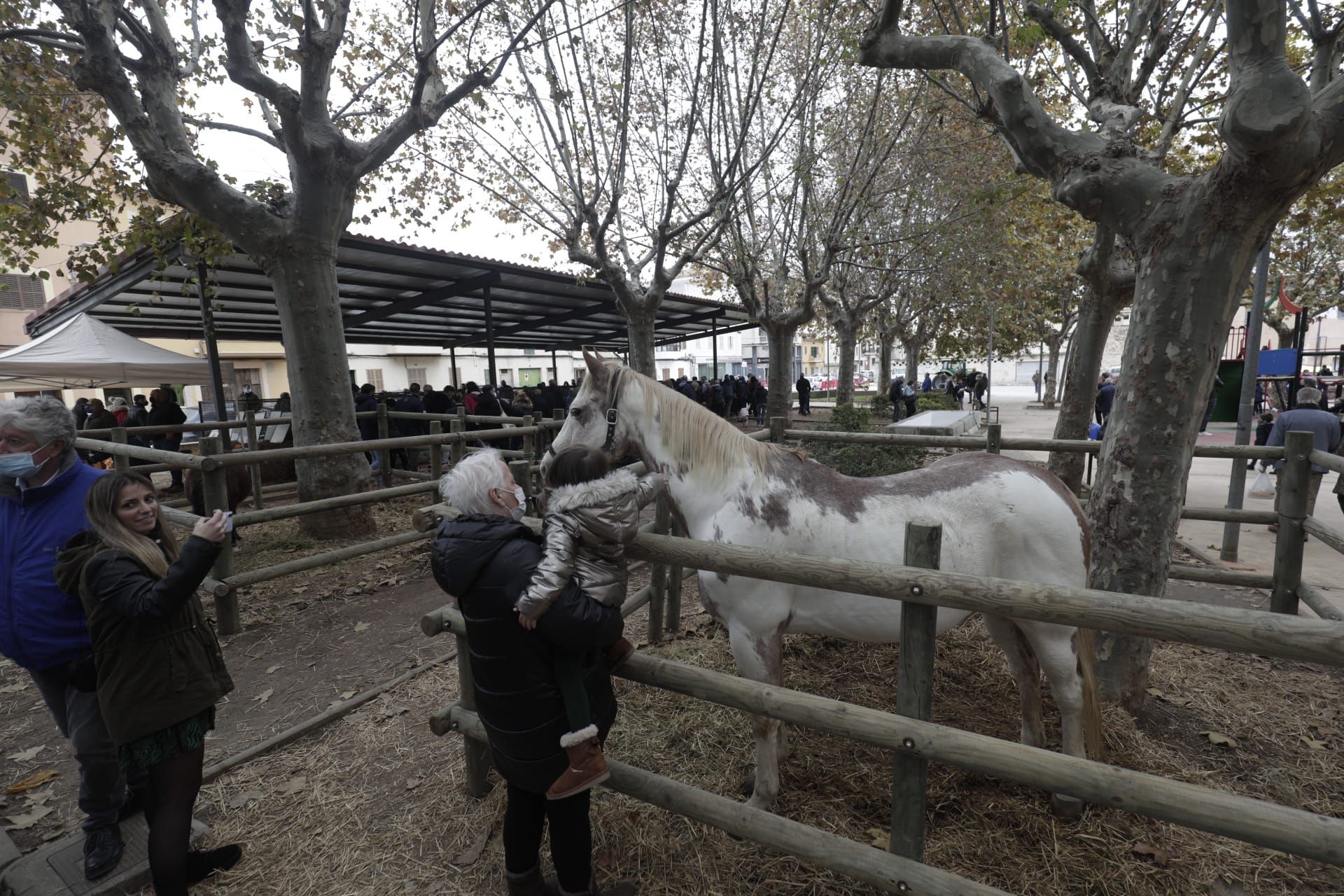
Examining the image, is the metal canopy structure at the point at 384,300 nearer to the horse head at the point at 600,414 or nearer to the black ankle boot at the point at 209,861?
the horse head at the point at 600,414

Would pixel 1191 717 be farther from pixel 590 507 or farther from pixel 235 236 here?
pixel 235 236

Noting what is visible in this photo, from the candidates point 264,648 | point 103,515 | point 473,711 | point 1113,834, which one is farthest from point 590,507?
point 264,648

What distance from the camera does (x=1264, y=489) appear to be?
26.3 feet

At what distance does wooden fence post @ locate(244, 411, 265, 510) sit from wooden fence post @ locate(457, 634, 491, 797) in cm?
628

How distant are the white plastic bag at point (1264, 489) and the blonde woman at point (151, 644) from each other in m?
11.3

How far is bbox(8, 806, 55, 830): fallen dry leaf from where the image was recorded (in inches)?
105

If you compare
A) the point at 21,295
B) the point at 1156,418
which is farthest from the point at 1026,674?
the point at 21,295

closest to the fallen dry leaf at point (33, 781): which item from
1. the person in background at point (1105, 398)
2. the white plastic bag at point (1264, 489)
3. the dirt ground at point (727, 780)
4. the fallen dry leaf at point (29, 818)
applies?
the dirt ground at point (727, 780)

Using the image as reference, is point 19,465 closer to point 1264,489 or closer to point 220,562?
point 220,562

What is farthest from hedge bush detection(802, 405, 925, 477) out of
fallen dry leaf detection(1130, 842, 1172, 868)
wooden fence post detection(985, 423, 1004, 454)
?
fallen dry leaf detection(1130, 842, 1172, 868)

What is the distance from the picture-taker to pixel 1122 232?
3.13 m

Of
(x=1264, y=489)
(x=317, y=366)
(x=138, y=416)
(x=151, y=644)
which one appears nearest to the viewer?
(x=151, y=644)

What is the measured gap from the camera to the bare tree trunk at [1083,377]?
23.1 feet

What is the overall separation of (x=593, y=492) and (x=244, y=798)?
2.55m
